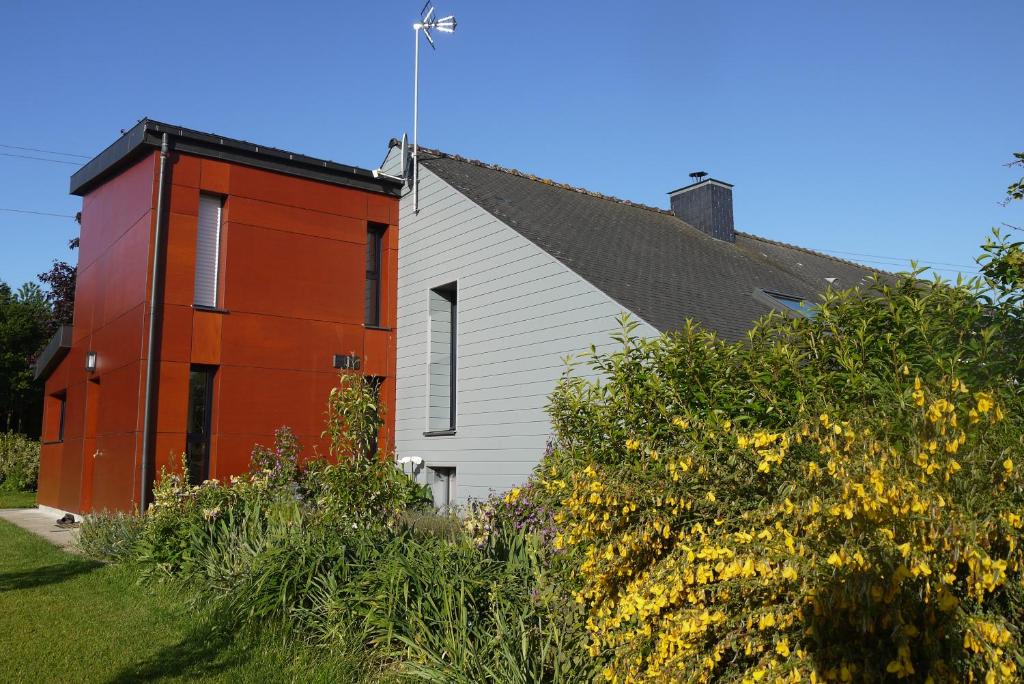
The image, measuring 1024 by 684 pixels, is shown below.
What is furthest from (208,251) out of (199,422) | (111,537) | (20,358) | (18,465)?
(20,358)

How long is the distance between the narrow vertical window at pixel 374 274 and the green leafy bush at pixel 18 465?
1499 centimetres

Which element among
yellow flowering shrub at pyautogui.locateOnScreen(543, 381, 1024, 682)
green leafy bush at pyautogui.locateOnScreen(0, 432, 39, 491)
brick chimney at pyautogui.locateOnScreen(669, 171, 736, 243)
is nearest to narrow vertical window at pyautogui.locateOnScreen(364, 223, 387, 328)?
brick chimney at pyautogui.locateOnScreen(669, 171, 736, 243)

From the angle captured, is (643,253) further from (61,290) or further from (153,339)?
(61,290)

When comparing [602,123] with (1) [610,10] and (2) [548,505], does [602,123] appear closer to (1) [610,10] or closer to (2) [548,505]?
(1) [610,10]

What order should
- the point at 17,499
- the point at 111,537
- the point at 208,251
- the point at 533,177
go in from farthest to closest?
1. the point at 17,499
2. the point at 533,177
3. the point at 208,251
4. the point at 111,537

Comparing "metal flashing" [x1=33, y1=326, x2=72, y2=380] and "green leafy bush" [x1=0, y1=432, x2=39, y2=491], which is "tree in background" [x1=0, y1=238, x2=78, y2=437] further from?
"metal flashing" [x1=33, y1=326, x2=72, y2=380]

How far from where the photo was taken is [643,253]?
12.5 metres

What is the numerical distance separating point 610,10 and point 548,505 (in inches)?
311

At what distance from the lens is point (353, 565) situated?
6.29 meters

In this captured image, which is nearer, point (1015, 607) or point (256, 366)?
point (1015, 607)

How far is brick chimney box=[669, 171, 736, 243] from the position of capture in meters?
16.9

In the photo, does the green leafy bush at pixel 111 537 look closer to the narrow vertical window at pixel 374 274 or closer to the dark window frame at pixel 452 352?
the dark window frame at pixel 452 352

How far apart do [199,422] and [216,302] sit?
6.16ft

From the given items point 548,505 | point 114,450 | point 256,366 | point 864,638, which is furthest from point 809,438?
point 114,450
